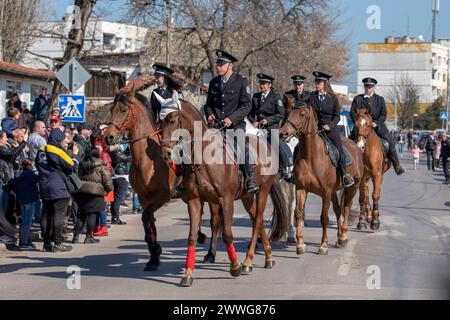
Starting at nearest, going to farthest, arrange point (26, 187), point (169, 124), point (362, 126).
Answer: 1. point (169, 124)
2. point (26, 187)
3. point (362, 126)

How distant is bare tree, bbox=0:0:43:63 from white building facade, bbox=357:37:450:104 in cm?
7538

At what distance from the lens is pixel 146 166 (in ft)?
39.9

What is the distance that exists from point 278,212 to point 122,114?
134 inches

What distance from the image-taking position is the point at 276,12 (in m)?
37.8

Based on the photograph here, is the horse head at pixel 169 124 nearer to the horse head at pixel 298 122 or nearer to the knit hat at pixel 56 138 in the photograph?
the horse head at pixel 298 122

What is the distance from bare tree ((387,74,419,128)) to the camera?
9850 centimetres

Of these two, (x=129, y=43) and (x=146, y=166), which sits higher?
(x=129, y=43)

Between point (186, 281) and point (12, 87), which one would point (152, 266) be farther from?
point (12, 87)

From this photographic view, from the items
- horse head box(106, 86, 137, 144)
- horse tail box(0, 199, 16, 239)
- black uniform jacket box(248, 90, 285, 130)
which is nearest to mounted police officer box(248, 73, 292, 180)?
black uniform jacket box(248, 90, 285, 130)

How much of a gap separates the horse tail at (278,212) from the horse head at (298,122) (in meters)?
0.91

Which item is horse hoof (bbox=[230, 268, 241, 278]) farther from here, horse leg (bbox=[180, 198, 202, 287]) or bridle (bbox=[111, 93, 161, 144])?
bridle (bbox=[111, 93, 161, 144])

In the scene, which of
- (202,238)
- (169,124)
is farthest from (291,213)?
(169,124)

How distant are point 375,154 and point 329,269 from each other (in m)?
6.04

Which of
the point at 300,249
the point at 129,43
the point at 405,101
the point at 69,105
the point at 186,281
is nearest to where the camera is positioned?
the point at 186,281
